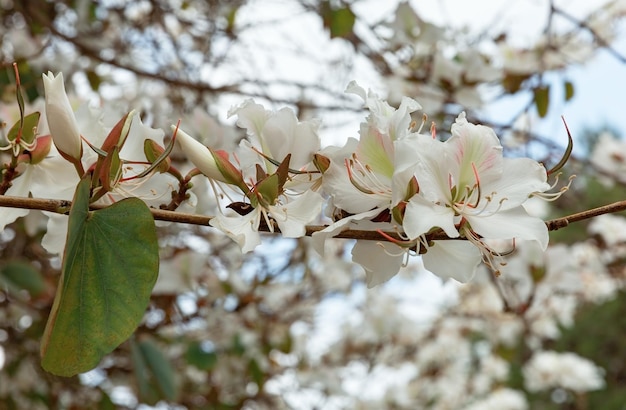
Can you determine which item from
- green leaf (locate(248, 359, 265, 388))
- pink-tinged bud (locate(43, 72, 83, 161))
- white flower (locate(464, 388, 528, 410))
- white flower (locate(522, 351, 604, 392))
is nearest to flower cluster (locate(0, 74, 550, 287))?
pink-tinged bud (locate(43, 72, 83, 161))

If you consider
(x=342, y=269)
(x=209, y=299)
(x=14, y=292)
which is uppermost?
(x=14, y=292)

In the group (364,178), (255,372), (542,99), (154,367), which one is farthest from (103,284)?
(255,372)

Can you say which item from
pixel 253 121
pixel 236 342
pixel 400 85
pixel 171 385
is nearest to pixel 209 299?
pixel 236 342

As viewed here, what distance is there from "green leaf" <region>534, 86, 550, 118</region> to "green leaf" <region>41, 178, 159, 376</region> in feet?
3.16

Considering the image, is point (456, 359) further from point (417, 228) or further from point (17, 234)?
point (417, 228)

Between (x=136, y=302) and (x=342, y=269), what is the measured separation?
1599 millimetres

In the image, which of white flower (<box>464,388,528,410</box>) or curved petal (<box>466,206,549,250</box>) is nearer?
curved petal (<box>466,206,549,250</box>)

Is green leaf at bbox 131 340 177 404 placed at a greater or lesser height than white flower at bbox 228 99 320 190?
lesser

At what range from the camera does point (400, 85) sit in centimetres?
140

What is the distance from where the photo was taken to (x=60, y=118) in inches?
18.3

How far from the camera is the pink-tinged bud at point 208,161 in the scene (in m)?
0.49

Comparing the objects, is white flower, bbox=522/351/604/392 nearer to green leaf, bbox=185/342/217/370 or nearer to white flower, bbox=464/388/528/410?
white flower, bbox=464/388/528/410

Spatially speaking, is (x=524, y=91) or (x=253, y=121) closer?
(x=253, y=121)

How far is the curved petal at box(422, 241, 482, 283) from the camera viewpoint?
52cm
